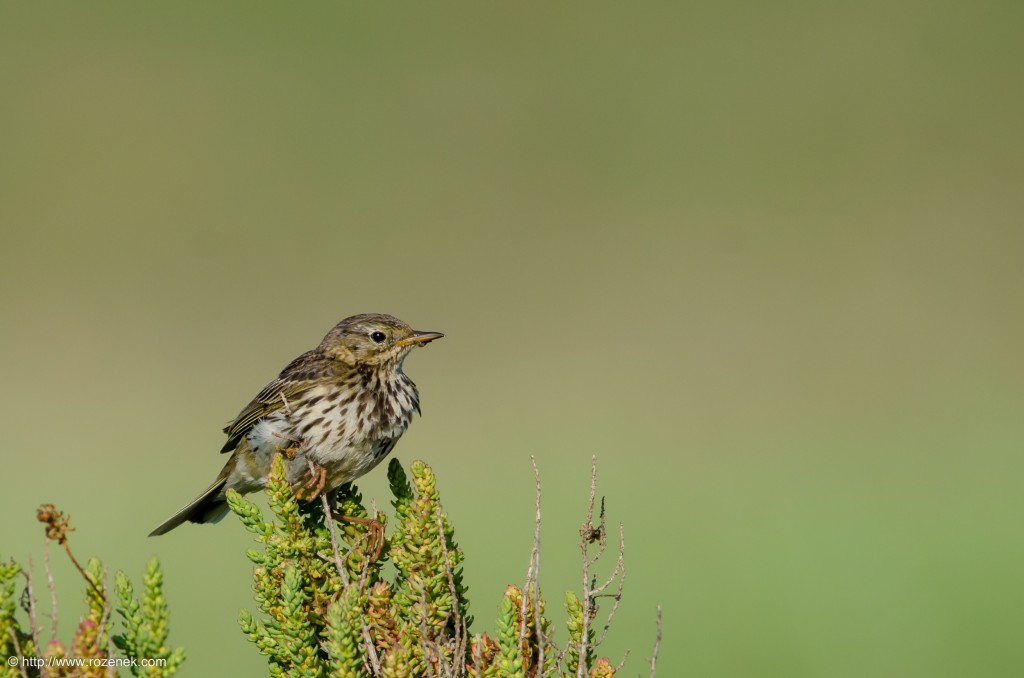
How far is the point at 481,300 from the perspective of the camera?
A: 22.2 meters

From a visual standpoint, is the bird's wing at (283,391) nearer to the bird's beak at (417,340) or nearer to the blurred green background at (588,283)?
the bird's beak at (417,340)

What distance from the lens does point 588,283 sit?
23.7m

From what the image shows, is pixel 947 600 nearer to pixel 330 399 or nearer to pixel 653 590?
pixel 653 590

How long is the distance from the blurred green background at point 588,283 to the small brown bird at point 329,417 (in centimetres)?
426

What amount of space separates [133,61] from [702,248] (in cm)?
1834

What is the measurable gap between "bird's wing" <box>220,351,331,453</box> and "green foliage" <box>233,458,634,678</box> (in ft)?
5.60

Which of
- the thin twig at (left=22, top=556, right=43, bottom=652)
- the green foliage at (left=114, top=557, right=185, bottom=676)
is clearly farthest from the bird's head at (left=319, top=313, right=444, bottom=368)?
the thin twig at (left=22, top=556, right=43, bottom=652)

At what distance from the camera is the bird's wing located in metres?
6.73

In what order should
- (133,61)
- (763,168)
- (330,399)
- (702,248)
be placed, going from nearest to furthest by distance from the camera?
(330,399) → (702,248) → (763,168) → (133,61)

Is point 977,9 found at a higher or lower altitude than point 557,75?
higher

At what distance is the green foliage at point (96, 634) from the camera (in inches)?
162

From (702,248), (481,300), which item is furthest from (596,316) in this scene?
(702,248)

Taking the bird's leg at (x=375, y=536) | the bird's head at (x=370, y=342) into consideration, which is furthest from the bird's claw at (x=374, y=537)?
the bird's head at (x=370, y=342)

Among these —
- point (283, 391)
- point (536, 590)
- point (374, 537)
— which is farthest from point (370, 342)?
point (536, 590)
